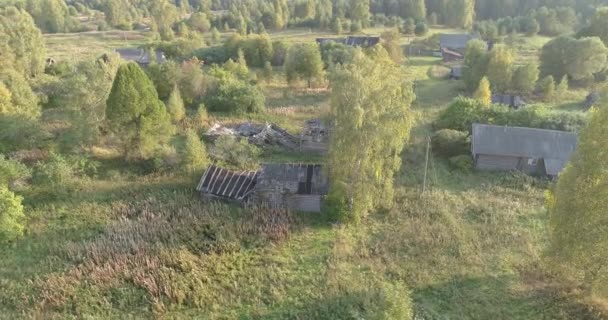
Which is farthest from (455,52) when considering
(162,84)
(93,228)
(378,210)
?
(93,228)

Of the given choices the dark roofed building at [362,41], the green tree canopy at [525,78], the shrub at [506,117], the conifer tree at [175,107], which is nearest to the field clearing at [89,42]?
the conifer tree at [175,107]

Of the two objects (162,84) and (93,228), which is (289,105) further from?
(93,228)

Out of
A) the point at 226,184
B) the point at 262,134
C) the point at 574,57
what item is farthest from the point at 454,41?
the point at 226,184

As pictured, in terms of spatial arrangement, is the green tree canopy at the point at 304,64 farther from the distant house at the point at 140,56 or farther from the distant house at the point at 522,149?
the distant house at the point at 522,149

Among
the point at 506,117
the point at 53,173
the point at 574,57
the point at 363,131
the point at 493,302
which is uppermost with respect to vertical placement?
the point at 574,57

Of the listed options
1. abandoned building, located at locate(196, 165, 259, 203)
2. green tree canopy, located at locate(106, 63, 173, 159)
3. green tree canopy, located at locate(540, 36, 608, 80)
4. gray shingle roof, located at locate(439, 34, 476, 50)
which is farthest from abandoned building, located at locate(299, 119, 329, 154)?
gray shingle roof, located at locate(439, 34, 476, 50)

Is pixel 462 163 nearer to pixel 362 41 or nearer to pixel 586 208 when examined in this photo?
pixel 586 208

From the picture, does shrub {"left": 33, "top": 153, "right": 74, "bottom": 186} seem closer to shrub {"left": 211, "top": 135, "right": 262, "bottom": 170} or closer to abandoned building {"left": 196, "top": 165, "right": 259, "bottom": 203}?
abandoned building {"left": 196, "top": 165, "right": 259, "bottom": 203}
